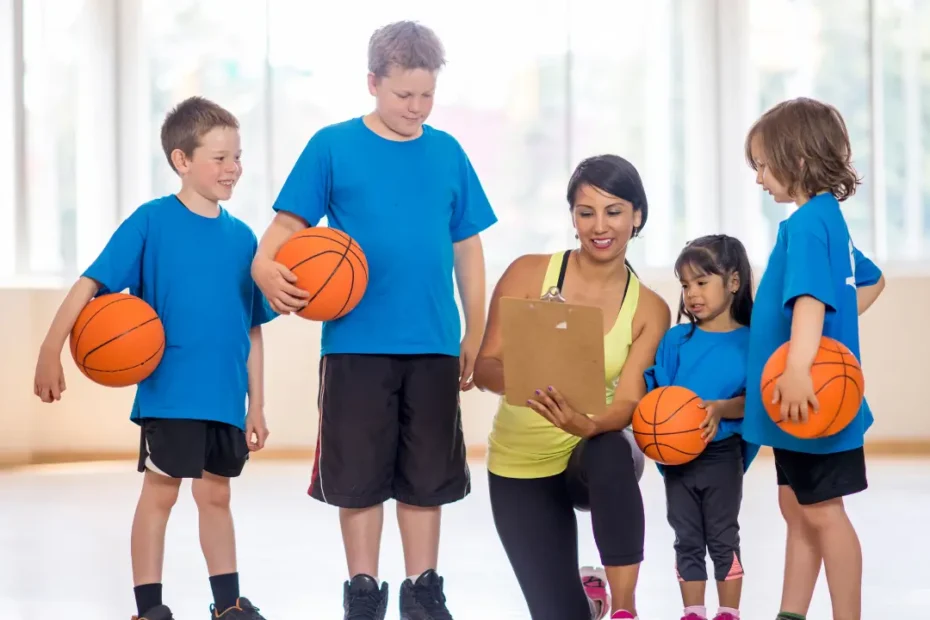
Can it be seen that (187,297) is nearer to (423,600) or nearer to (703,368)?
(423,600)

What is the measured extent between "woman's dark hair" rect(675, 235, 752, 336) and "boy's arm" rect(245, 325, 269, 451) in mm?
1058

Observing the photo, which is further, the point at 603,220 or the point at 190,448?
the point at 190,448

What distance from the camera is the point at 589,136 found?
272 inches

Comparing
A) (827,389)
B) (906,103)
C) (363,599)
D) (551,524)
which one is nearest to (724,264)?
(827,389)

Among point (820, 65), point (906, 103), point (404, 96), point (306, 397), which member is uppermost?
point (820, 65)

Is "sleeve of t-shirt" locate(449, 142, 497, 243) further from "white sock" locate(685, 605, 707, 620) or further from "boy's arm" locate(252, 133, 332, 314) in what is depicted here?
"white sock" locate(685, 605, 707, 620)

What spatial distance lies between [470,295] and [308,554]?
1.48 meters

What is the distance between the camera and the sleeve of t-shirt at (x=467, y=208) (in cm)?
275

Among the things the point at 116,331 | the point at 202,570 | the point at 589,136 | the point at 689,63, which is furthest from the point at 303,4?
the point at 116,331

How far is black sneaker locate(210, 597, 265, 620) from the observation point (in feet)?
8.72

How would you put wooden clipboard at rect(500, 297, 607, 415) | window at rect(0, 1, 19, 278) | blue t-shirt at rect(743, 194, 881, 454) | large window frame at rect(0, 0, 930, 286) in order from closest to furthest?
wooden clipboard at rect(500, 297, 607, 415), blue t-shirt at rect(743, 194, 881, 454), window at rect(0, 1, 19, 278), large window frame at rect(0, 0, 930, 286)

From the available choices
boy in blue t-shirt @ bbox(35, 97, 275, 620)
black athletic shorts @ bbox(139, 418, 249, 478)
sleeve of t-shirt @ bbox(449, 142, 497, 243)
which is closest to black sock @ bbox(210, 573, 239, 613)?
boy in blue t-shirt @ bbox(35, 97, 275, 620)

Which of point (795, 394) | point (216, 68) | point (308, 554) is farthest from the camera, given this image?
point (216, 68)

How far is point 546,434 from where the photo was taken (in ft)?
8.48
